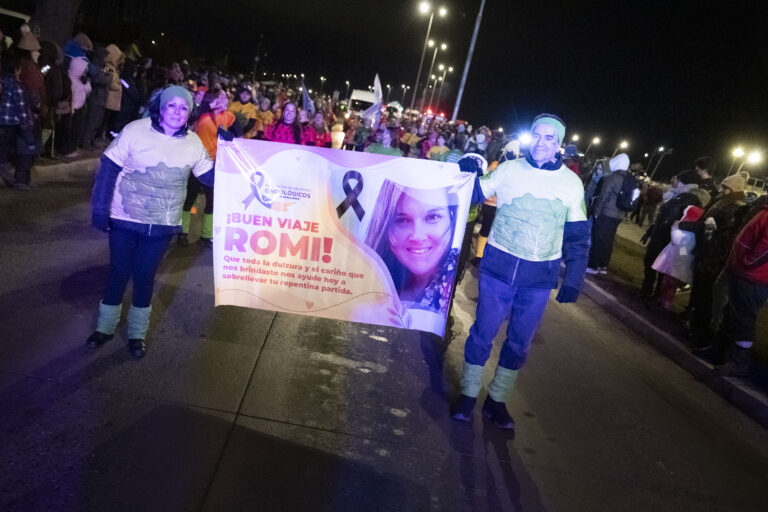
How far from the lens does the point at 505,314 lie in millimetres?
4137

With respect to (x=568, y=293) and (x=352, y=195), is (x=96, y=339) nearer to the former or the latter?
(x=352, y=195)

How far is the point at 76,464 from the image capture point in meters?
A: 2.94

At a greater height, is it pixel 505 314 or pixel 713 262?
pixel 713 262

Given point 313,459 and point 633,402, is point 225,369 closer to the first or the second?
point 313,459

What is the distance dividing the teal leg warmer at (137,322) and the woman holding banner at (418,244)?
172 centimetres

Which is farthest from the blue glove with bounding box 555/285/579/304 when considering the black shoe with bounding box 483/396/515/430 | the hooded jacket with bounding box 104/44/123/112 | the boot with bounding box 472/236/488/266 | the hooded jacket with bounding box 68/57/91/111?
the hooded jacket with bounding box 104/44/123/112

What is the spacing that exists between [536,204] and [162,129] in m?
2.62

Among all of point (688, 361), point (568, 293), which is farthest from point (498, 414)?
point (688, 361)

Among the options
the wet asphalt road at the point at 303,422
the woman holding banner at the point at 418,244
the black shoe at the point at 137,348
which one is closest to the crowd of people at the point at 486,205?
the black shoe at the point at 137,348

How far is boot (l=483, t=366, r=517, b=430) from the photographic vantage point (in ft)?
13.8

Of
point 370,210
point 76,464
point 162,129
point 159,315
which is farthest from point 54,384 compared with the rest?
point 370,210

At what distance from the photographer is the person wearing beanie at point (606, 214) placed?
33.4ft

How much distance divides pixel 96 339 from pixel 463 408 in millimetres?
2711

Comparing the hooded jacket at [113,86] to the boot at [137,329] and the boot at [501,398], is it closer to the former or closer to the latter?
the boot at [137,329]
